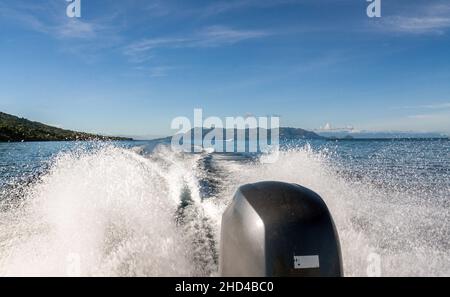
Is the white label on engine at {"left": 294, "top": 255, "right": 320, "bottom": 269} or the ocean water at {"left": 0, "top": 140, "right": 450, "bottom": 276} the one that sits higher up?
the white label on engine at {"left": 294, "top": 255, "right": 320, "bottom": 269}

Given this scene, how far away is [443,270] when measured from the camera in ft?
12.8

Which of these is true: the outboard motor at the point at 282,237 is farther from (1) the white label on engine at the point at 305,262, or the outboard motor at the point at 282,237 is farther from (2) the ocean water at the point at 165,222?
(2) the ocean water at the point at 165,222

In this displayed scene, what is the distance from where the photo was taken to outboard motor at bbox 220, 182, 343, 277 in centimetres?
273

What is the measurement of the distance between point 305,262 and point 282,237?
246mm

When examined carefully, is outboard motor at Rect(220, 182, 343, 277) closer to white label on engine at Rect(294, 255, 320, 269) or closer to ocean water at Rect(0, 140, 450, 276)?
white label on engine at Rect(294, 255, 320, 269)

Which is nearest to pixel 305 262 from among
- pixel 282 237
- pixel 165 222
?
pixel 282 237

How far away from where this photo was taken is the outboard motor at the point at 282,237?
273cm

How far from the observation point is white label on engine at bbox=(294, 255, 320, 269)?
2709 millimetres

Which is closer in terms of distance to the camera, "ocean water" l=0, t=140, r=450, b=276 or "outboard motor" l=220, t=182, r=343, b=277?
"outboard motor" l=220, t=182, r=343, b=277

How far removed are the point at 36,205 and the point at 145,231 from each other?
287cm

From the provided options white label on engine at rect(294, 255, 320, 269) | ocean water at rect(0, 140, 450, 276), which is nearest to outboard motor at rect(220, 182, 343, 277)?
white label on engine at rect(294, 255, 320, 269)

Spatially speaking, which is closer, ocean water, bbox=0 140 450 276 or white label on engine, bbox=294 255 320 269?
white label on engine, bbox=294 255 320 269
